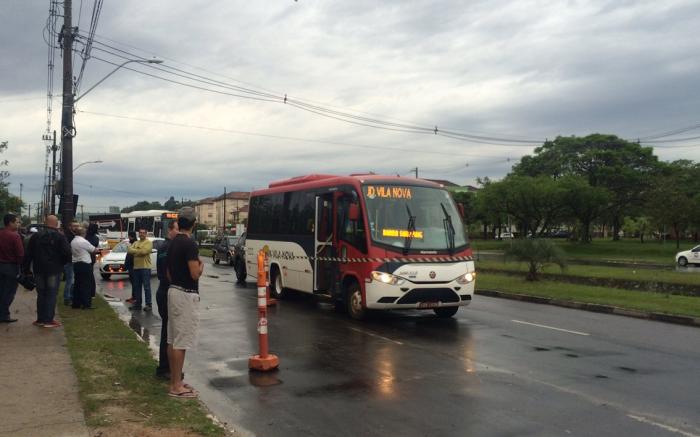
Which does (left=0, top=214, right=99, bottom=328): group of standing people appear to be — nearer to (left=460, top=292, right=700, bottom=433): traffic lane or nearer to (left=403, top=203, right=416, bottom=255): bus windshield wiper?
(left=403, top=203, right=416, bottom=255): bus windshield wiper

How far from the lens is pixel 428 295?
463 inches

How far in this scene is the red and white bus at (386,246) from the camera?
1172 cm

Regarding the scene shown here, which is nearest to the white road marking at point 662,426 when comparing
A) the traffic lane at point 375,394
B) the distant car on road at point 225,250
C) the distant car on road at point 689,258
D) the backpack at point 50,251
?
the traffic lane at point 375,394

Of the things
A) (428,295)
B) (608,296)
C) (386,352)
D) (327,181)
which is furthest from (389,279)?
(608,296)

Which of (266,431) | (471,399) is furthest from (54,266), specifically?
(471,399)

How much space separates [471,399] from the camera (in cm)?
657

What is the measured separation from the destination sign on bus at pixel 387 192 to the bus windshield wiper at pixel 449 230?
0.82 m

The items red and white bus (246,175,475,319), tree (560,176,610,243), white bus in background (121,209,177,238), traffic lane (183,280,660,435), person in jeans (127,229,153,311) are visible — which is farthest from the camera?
tree (560,176,610,243)

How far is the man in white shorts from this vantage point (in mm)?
6301

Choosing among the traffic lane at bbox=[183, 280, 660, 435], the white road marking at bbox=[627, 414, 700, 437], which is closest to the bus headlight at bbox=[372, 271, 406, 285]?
the traffic lane at bbox=[183, 280, 660, 435]

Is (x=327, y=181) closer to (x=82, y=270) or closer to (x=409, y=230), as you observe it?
(x=409, y=230)

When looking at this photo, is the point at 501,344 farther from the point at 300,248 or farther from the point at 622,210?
the point at 622,210

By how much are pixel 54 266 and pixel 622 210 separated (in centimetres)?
5914

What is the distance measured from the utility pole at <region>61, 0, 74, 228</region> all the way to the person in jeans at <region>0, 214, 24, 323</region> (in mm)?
6175
